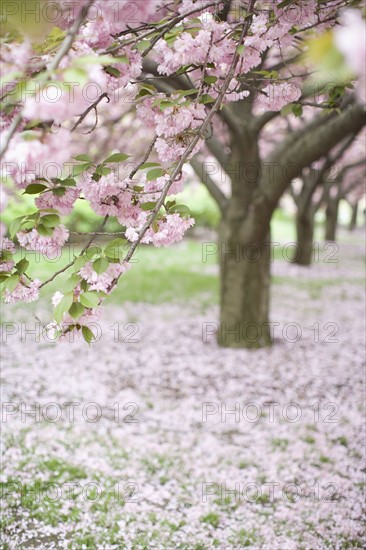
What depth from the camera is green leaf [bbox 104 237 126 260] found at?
6.59ft

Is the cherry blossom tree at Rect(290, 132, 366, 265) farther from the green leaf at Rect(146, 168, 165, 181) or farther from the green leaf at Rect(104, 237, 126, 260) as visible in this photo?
the green leaf at Rect(104, 237, 126, 260)

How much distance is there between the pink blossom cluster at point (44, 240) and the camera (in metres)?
1.94

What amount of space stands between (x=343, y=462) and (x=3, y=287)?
11.0ft

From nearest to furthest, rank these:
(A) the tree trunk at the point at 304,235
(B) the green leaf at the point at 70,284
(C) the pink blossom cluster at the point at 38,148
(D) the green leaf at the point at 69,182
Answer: (C) the pink blossom cluster at the point at 38,148, (B) the green leaf at the point at 70,284, (D) the green leaf at the point at 69,182, (A) the tree trunk at the point at 304,235

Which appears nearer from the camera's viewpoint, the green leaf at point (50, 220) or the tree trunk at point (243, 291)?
the green leaf at point (50, 220)

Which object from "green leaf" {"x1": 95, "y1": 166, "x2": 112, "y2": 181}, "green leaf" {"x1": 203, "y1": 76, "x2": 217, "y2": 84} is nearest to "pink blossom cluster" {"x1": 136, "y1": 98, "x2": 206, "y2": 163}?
"green leaf" {"x1": 203, "y1": 76, "x2": 217, "y2": 84}

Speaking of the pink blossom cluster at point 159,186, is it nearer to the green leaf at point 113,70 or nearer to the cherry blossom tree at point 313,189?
the green leaf at point 113,70

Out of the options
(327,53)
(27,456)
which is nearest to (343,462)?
(27,456)

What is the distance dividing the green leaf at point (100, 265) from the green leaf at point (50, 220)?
207 mm

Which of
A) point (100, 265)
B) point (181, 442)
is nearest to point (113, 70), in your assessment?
point (100, 265)

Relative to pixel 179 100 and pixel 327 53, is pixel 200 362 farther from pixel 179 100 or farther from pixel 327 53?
pixel 327 53

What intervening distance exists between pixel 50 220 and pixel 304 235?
12597 mm

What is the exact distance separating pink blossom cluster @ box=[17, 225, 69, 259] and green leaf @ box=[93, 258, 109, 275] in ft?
0.53

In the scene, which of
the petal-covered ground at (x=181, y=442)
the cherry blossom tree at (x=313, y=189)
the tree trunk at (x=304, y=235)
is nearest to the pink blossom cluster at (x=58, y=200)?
the petal-covered ground at (x=181, y=442)
